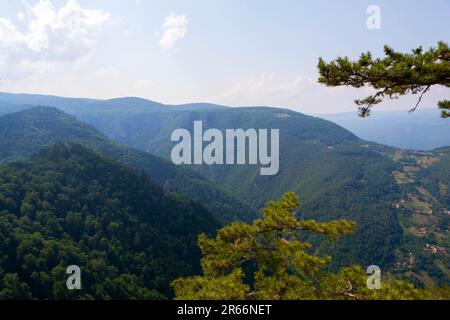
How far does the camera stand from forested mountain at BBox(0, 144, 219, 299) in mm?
69750

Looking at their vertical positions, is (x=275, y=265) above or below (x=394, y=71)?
below

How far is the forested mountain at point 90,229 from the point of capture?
229 feet

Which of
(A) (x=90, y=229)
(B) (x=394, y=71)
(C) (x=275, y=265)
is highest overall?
(B) (x=394, y=71)

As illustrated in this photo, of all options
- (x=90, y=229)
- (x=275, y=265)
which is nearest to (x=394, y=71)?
(x=275, y=265)

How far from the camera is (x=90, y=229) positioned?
3898 inches

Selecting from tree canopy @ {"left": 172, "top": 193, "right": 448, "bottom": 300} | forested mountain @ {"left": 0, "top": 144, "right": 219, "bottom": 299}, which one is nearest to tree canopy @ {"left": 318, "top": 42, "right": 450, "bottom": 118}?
tree canopy @ {"left": 172, "top": 193, "right": 448, "bottom": 300}

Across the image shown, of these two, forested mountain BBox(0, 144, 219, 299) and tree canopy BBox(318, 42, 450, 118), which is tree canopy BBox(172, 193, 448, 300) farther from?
forested mountain BBox(0, 144, 219, 299)

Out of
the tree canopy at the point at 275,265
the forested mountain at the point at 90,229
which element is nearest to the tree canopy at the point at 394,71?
the tree canopy at the point at 275,265

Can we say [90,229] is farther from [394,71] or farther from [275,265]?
[394,71]

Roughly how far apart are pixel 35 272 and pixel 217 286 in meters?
64.8

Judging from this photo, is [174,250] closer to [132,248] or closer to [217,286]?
[132,248]

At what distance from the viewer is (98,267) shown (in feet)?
252

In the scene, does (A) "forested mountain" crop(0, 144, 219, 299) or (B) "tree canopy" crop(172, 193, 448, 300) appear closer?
(B) "tree canopy" crop(172, 193, 448, 300)
